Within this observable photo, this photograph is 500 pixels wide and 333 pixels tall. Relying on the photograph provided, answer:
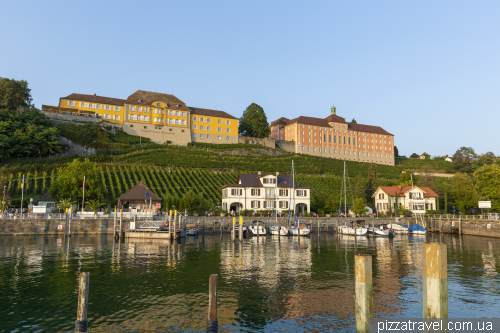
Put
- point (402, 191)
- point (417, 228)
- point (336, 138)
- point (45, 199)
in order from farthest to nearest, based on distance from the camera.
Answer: point (336, 138)
point (402, 191)
point (45, 199)
point (417, 228)

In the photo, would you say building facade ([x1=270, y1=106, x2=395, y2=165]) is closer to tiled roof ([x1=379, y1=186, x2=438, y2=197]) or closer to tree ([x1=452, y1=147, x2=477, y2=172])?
tree ([x1=452, y1=147, x2=477, y2=172])

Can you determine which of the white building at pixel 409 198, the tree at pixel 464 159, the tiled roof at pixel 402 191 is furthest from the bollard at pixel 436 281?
the tree at pixel 464 159

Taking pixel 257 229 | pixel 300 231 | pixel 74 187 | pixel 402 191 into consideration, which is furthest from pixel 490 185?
pixel 74 187

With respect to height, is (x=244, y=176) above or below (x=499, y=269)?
above

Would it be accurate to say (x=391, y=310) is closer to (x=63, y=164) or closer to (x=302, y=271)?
(x=302, y=271)

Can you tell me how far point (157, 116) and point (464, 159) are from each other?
9563 cm

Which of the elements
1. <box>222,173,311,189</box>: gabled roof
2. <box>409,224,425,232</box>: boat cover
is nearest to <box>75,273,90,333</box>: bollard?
<box>222,173,311,189</box>: gabled roof

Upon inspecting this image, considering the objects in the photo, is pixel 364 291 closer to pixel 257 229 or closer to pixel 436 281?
pixel 436 281

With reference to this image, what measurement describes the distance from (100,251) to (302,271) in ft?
65.8

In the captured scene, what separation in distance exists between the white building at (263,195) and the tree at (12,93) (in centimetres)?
5960

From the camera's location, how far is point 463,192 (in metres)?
76.1

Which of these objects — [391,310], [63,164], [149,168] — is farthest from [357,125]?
[391,310]

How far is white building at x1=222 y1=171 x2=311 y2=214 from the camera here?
68000 mm

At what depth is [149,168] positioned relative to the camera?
264 ft
